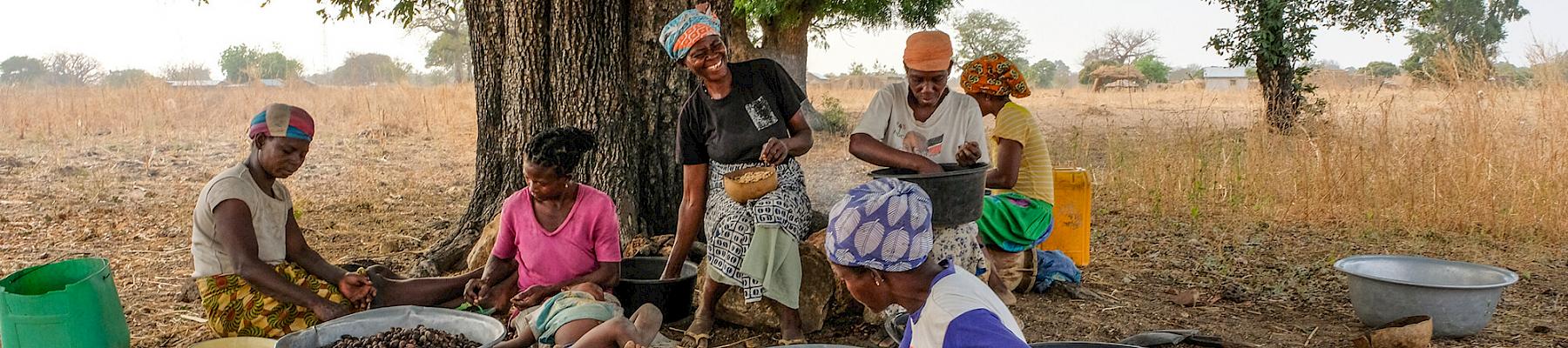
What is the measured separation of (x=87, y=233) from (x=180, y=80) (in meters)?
11.1

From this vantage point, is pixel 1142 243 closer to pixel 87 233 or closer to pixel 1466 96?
pixel 1466 96

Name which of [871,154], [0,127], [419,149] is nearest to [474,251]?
[871,154]

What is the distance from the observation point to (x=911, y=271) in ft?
6.49

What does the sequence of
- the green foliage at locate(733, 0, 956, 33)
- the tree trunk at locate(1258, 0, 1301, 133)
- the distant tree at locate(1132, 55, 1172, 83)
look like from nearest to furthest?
the tree trunk at locate(1258, 0, 1301, 133) < the green foliage at locate(733, 0, 956, 33) < the distant tree at locate(1132, 55, 1172, 83)

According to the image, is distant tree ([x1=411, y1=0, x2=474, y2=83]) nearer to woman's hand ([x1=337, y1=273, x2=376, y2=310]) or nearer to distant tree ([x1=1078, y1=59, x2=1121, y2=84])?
distant tree ([x1=1078, y1=59, x2=1121, y2=84])

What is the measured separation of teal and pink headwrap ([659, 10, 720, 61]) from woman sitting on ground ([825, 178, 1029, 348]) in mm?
1640

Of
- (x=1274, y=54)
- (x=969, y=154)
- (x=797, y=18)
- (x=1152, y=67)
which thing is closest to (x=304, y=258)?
(x=969, y=154)

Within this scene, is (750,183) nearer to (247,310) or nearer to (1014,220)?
(1014,220)

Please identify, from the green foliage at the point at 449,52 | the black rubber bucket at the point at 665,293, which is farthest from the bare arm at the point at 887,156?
the green foliage at the point at 449,52

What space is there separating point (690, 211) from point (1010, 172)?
1.26 metres

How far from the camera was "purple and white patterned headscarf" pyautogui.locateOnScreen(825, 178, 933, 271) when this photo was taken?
1.91 meters

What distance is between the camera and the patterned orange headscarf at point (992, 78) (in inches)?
161

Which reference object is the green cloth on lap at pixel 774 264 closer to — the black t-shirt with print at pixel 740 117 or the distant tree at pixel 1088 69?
the black t-shirt with print at pixel 740 117

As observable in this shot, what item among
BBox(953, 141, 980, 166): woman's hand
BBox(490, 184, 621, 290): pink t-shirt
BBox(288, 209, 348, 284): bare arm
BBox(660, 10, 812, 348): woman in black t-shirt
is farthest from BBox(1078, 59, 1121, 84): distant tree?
BBox(288, 209, 348, 284): bare arm
